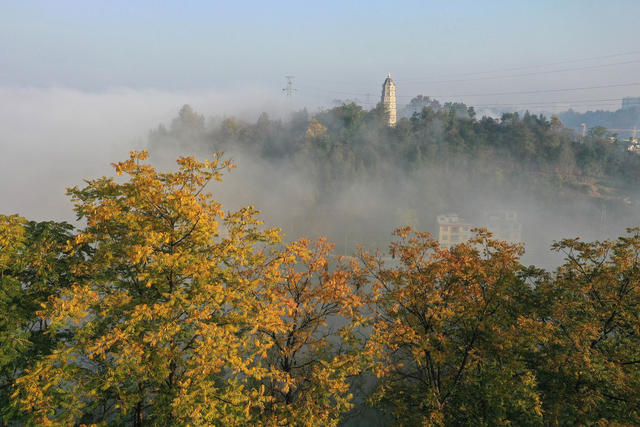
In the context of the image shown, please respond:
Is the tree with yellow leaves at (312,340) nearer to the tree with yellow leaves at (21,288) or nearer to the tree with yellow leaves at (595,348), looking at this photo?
the tree with yellow leaves at (595,348)

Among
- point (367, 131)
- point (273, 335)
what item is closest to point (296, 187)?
point (367, 131)

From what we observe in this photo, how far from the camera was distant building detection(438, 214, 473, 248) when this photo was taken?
76750mm

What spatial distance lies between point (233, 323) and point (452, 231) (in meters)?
74.9

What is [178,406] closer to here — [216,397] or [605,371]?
[216,397]

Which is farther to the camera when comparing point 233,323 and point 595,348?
point 595,348

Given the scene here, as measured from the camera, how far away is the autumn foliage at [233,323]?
7773 millimetres

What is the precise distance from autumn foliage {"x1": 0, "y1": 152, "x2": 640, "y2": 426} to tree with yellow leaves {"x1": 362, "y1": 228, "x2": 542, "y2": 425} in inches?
2.1

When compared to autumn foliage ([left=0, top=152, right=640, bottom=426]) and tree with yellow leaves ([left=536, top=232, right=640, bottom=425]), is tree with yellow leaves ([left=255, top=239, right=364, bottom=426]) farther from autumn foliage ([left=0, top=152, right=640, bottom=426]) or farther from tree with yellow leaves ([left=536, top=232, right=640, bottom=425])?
tree with yellow leaves ([left=536, top=232, right=640, bottom=425])

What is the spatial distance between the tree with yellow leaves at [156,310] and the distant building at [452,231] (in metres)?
71.1

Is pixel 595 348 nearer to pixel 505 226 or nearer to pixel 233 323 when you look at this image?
pixel 233 323

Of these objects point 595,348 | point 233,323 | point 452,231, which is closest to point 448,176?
point 452,231

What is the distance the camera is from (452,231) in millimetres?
78562

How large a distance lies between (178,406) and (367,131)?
104559 millimetres

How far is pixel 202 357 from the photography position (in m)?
7.50
